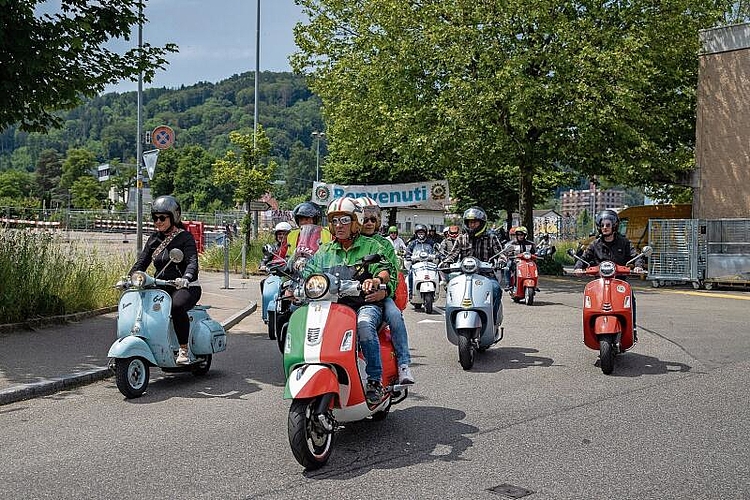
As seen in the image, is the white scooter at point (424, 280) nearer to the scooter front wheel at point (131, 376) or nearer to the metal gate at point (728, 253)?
the scooter front wheel at point (131, 376)

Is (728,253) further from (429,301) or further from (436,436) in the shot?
(436,436)

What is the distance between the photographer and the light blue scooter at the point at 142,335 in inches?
306

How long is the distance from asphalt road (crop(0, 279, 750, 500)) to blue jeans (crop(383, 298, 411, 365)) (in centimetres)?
59

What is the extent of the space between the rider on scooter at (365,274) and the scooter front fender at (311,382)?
1.96 ft

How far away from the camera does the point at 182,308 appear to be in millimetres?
8508

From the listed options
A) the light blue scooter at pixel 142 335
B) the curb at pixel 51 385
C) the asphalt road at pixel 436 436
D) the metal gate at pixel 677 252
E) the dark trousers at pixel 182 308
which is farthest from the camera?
the metal gate at pixel 677 252

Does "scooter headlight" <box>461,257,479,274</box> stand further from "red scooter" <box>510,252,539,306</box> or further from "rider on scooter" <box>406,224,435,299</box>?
"red scooter" <box>510,252,539,306</box>

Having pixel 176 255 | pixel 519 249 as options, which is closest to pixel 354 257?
pixel 176 255

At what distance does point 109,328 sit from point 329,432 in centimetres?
729

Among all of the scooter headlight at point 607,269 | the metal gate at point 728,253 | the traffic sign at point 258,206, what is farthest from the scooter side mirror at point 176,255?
the traffic sign at point 258,206

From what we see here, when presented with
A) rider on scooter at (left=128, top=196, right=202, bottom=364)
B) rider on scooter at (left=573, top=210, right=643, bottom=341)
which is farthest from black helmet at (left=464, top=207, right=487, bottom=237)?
rider on scooter at (left=128, top=196, right=202, bottom=364)

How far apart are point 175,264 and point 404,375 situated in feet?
10.9

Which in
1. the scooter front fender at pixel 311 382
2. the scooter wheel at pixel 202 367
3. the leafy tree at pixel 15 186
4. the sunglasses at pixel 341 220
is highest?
the leafy tree at pixel 15 186

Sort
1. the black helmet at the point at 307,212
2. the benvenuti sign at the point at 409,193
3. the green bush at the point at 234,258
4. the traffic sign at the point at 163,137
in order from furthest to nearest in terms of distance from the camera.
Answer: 1. the benvenuti sign at the point at 409,193
2. the green bush at the point at 234,258
3. the traffic sign at the point at 163,137
4. the black helmet at the point at 307,212
